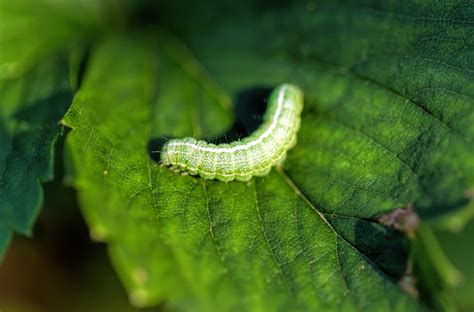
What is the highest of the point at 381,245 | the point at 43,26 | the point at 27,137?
the point at 43,26

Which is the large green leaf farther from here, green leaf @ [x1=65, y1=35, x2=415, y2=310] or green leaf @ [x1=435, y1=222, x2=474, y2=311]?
green leaf @ [x1=435, y1=222, x2=474, y2=311]

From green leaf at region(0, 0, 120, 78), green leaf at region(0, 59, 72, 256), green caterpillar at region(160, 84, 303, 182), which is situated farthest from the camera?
green leaf at region(0, 0, 120, 78)

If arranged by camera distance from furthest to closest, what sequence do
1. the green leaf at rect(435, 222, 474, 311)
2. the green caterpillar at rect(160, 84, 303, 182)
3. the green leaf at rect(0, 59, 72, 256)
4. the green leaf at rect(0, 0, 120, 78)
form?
the green leaf at rect(0, 0, 120, 78), the green leaf at rect(435, 222, 474, 311), the green caterpillar at rect(160, 84, 303, 182), the green leaf at rect(0, 59, 72, 256)

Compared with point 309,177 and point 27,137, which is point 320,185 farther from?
point 27,137

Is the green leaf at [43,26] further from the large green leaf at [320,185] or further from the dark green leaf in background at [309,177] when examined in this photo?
the large green leaf at [320,185]

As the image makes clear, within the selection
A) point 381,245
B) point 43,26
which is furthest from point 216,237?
point 43,26

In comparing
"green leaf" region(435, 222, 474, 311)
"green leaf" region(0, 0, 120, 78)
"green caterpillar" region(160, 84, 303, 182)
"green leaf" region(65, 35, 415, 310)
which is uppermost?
"green leaf" region(0, 0, 120, 78)

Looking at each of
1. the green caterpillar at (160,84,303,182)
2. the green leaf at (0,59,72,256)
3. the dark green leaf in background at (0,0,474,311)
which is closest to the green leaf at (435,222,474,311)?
the dark green leaf in background at (0,0,474,311)
